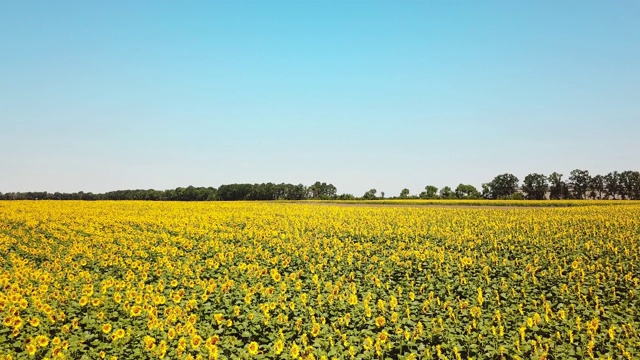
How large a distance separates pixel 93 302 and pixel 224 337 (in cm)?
273

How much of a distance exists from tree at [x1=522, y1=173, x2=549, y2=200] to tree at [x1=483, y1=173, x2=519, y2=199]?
3.27m

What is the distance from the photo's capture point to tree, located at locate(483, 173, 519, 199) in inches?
4505

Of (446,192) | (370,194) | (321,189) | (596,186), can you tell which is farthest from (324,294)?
(596,186)

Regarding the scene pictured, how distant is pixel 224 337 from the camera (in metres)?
6.64

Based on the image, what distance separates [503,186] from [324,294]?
11958cm

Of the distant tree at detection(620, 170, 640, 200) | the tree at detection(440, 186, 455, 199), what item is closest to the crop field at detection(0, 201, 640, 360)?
the tree at detection(440, 186, 455, 199)

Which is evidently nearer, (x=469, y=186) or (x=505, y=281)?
(x=505, y=281)

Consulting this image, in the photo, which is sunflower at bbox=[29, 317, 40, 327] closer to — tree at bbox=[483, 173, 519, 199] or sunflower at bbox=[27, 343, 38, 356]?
sunflower at bbox=[27, 343, 38, 356]

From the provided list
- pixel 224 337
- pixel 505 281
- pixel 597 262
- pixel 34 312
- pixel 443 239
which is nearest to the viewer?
pixel 224 337

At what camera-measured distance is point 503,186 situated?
116 metres

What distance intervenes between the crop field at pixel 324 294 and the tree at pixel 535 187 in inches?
4158

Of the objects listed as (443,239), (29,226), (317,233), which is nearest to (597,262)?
(443,239)

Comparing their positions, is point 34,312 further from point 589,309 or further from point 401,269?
point 589,309

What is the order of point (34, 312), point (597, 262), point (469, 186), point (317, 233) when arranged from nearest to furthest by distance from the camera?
point (34, 312), point (597, 262), point (317, 233), point (469, 186)
